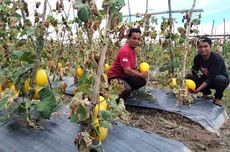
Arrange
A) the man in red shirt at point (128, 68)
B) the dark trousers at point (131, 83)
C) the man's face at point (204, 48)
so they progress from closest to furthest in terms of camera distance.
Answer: the man in red shirt at point (128, 68), the dark trousers at point (131, 83), the man's face at point (204, 48)

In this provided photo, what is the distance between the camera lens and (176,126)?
4.19 metres

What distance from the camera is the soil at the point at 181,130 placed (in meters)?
3.92

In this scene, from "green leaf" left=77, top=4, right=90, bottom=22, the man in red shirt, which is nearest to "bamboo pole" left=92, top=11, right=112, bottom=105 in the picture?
"green leaf" left=77, top=4, right=90, bottom=22

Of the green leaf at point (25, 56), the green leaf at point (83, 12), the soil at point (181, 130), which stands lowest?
the soil at point (181, 130)

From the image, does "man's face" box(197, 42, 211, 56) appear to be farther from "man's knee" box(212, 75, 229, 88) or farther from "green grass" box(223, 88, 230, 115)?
"green grass" box(223, 88, 230, 115)

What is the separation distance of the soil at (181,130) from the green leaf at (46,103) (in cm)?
153

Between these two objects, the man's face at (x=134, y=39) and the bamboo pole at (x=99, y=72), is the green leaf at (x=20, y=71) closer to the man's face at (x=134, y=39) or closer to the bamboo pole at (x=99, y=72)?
the bamboo pole at (x=99, y=72)

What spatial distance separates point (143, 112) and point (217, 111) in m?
0.95

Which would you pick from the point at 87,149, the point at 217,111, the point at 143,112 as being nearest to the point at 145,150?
the point at 87,149

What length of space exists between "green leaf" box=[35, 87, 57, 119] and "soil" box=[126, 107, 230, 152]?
5.00 feet

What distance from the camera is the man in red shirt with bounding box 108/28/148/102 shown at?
4477 mm

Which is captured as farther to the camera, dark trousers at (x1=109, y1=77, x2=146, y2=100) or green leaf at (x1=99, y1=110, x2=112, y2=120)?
dark trousers at (x1=109, y1=77, x2=146, y2=100)

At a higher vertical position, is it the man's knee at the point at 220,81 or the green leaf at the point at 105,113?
the green leaf at the point at 105,113

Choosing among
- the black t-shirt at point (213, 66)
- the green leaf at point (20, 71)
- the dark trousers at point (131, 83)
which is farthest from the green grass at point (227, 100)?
the green leaf at point (20, 71)
